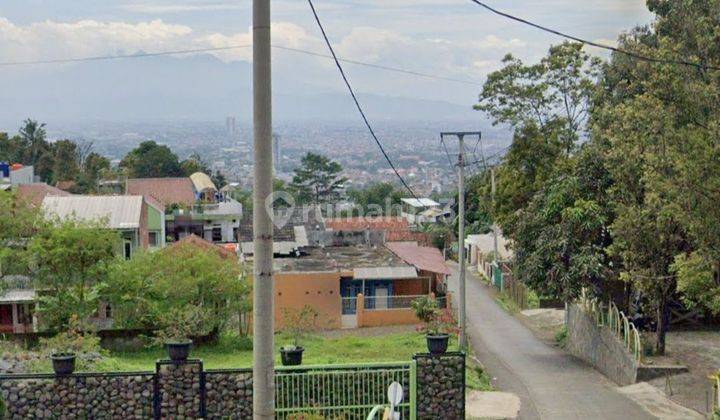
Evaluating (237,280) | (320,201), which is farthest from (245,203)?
(237,280)

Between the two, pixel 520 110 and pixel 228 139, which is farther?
pixel 228 139

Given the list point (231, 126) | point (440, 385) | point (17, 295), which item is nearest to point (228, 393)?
point (440, 385)

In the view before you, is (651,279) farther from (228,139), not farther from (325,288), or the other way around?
(228,139)

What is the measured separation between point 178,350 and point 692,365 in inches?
443

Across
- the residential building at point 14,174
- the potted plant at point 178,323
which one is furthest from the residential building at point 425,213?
the potted plant at point 178,323

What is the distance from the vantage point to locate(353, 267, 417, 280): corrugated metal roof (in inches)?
1182

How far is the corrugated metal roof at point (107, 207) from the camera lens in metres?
31.9

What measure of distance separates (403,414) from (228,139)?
132507mm

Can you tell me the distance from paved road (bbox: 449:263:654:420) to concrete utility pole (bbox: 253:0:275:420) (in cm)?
1028

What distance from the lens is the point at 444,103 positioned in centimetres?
13038

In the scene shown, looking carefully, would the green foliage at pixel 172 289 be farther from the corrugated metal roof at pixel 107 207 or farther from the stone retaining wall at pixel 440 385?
the stone retaining wall at pixel 440 385

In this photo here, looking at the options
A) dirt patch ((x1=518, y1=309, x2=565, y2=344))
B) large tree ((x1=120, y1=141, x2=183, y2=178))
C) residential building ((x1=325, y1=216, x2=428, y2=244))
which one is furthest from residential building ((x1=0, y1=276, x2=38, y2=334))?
large tree ((x1=120, y1=141, x2=183, y2=178))

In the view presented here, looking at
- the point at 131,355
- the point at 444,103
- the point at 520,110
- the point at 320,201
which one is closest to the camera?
the point at 131,355

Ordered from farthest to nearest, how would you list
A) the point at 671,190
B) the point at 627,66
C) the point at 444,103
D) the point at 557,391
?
1. the point at 444,103
2. the point at 627,66
3. the point at 557,391
4. the point at 671,190
